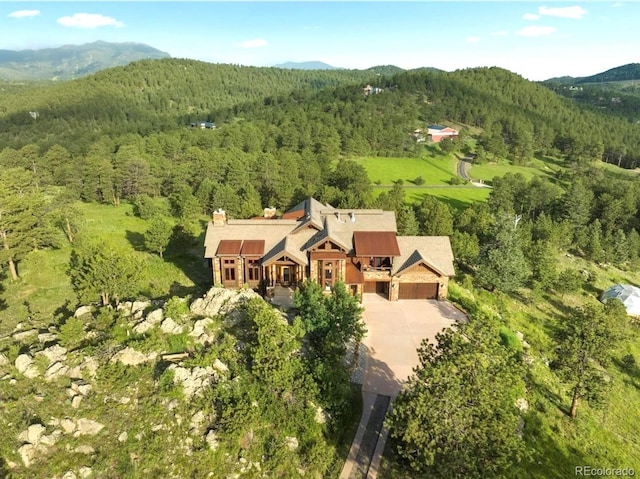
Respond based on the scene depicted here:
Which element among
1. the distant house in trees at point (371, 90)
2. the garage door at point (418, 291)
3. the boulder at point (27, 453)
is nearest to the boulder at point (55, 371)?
the boulder at point (27, 453)

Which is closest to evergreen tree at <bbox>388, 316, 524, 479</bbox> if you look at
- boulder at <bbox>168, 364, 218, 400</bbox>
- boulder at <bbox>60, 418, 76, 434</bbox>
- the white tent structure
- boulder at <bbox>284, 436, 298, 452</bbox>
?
boulder at <bbox>284, 436, 298, 452</bbox>

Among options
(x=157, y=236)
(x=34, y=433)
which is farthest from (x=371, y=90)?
(x=34, y=433)

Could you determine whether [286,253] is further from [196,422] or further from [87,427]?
[87,427]

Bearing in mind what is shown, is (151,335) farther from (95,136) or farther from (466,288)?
(95,136)

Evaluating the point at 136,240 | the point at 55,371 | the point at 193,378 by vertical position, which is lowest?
the point at 136,240

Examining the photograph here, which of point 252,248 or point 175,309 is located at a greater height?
point 252,248

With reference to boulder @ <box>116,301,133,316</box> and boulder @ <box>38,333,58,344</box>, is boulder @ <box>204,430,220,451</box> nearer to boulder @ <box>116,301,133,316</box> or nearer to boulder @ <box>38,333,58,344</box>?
boulder @ <box>116,301,133,316</box>

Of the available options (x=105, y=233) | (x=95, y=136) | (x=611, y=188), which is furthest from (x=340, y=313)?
(x=95, y=136)

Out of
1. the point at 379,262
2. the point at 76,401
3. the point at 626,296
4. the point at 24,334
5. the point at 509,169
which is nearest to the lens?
the point at 76,401
